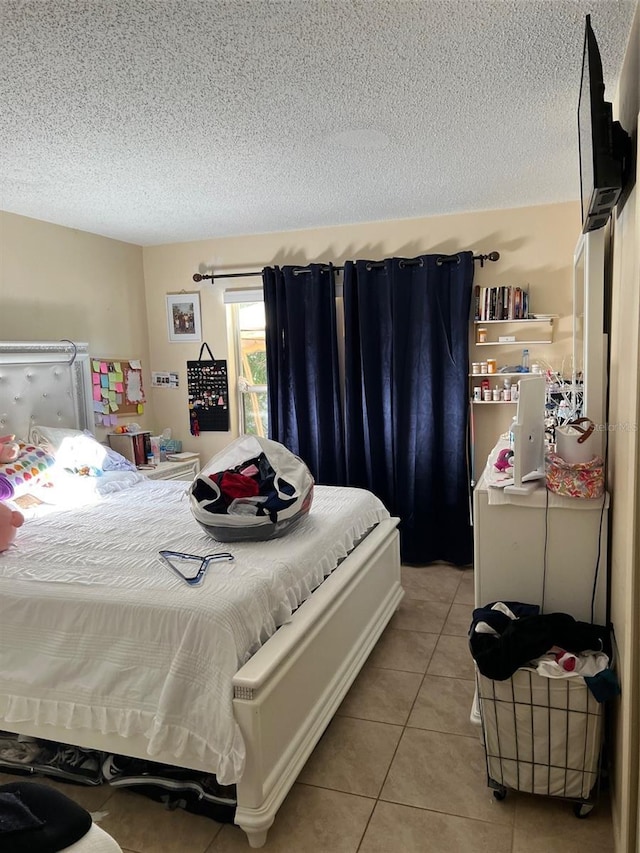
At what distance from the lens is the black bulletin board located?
4.93 metres

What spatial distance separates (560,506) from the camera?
2.15 metres

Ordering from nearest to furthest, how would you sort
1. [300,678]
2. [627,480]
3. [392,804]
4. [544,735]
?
1. [627,480]
2. [544,735]
3. [392,804]
4. [300,678]

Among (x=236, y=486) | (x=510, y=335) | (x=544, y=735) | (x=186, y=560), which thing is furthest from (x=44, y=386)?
(x=544, y=735)

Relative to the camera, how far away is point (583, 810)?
1.96m

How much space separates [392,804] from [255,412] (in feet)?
10.9

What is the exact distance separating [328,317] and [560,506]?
265cm

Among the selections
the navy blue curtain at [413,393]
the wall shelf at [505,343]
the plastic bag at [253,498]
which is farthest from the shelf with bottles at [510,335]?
the plastic bag at [253,498]

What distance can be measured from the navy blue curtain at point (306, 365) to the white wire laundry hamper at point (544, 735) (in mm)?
2638

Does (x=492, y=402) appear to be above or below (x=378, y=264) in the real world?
below

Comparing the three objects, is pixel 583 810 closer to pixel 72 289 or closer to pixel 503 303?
pixel 503 303

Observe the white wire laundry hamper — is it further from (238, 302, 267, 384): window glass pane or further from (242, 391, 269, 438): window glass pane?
(238, 302, 267, 384): window glass pane

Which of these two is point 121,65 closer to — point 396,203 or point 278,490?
point 278,490

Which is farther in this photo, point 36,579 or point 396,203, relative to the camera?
point 396,203

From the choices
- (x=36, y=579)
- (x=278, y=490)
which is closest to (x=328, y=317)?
(x=278, y=490)
